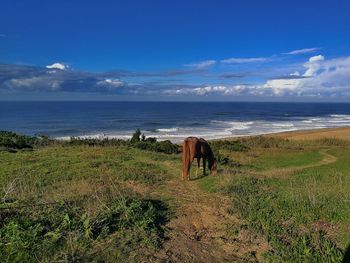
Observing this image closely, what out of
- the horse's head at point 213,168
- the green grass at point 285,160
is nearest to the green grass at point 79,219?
the horse's head at point 213,168

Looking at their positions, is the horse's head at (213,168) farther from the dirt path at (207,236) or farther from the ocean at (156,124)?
the ocean at (156,124)

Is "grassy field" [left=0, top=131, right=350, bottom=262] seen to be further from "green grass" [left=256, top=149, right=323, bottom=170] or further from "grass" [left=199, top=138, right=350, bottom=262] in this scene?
"green grass" [left=256, top=149, right=323, bottom=170]

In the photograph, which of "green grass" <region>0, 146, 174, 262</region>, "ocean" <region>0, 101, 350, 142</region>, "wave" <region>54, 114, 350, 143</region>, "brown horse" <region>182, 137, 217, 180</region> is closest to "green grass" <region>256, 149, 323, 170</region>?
"brown horse" <region>182, 137, 217, 180</region>

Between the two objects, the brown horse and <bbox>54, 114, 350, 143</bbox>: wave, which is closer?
the brown horse

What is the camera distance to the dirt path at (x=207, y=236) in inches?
240

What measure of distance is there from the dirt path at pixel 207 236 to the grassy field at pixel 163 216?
0.7 inches

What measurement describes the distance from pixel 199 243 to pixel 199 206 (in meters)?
2.06

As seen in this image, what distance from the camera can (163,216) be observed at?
25.4 feet

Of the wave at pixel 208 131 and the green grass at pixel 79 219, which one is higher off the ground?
the green grass at pixel 79 219

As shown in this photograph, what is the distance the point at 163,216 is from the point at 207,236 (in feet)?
3.86

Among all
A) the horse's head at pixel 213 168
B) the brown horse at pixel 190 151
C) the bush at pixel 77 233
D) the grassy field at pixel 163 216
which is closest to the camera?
the bush at pixel 77 233

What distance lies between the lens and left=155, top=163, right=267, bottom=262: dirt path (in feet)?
20.0

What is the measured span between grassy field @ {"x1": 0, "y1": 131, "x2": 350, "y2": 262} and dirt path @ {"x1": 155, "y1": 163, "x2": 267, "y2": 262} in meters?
0.02

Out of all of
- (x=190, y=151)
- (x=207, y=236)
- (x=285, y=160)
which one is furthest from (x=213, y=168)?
(x=285, y=160)
